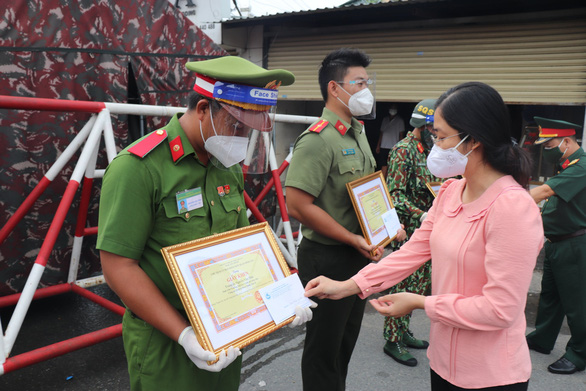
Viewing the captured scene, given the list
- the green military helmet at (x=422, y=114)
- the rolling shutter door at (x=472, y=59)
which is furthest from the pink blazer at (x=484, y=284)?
the rolling shutter door at (x=472, y=59)

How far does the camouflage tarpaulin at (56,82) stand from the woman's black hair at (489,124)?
125 inches

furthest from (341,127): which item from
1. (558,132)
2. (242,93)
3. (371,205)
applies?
(558,132)

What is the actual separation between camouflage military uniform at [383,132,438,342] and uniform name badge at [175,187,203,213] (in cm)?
196

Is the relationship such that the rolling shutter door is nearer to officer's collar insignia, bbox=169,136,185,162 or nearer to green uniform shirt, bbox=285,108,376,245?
green uniform shirt, bbox=285,108,376,245

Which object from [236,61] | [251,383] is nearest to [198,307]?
[236,61]

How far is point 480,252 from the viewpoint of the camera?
1515 millimetres

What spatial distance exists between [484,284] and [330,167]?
115 centimetres

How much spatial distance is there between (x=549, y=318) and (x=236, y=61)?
11.0 feet

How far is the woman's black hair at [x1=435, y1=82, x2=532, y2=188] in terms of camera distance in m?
1.52

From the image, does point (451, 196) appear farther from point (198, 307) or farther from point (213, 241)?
point (198, 307)

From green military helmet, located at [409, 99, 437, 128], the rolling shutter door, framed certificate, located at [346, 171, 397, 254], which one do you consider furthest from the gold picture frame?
the rolling shutter door

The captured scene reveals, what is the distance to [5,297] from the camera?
11.5 feet

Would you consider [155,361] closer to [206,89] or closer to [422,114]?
[206,89]

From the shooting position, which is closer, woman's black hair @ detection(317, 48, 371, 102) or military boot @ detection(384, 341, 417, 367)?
woman's black hair @ detection(317, 48, 371, 102)
